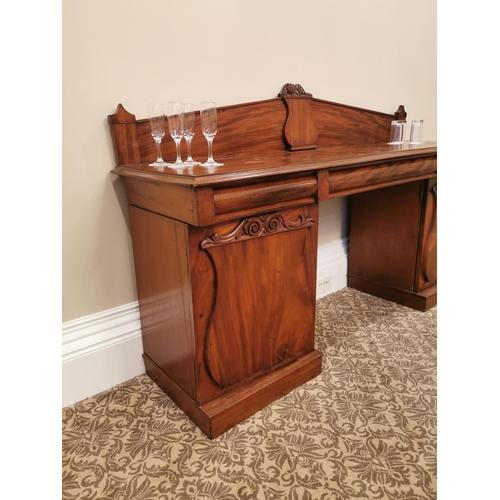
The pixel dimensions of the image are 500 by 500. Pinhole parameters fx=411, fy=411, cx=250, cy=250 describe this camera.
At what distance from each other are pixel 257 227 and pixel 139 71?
29.1 inches

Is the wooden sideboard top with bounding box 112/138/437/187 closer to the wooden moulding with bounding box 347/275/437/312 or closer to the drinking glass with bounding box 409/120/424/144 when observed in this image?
the drinking glass with bounding box 409/120/424/144

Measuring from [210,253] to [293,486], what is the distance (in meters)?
0.71

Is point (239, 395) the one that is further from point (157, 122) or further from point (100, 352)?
point (157, 122)

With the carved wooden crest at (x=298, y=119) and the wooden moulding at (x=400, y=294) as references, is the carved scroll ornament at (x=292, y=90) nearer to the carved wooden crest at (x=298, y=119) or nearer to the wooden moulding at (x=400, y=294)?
the carved wooden crest at (x=298, y=119)

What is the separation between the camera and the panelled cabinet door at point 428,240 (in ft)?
6.93

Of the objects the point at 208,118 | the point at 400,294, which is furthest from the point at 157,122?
the point at 400,294

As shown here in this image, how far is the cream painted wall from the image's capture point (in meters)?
1.41

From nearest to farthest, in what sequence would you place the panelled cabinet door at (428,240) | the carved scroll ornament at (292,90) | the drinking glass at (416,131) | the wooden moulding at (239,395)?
the wooden moulding at (239,395) → the carved scroll ornament at (292,90) → the panelled cabinet door at (428,240) → the drinking glass at (416,131)

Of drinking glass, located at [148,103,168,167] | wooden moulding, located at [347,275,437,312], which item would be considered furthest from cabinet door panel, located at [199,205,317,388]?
wooden moulding, located at [347,275,437,312]

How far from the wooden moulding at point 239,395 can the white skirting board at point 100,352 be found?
82mm

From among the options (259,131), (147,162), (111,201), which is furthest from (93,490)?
(259,131)

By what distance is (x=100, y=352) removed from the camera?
1.59 m

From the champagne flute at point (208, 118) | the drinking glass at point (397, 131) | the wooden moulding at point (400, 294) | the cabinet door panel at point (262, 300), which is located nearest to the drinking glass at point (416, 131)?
the drinking glass at point (397, 131)

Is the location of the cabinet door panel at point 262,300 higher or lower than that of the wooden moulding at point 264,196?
lower
